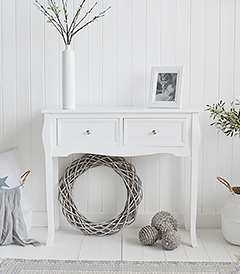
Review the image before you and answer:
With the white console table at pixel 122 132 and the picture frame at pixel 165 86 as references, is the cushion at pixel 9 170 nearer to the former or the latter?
the white console table at pixel 122 132

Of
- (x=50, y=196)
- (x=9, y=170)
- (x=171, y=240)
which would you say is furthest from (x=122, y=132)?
(x=9, y=170)

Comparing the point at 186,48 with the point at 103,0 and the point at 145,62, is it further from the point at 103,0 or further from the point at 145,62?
the point at 103,0

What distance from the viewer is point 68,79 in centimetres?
229

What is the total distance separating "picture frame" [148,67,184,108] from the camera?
236cm

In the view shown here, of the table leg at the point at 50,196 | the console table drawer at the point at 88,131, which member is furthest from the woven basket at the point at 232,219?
the table leg at the point at 50,196

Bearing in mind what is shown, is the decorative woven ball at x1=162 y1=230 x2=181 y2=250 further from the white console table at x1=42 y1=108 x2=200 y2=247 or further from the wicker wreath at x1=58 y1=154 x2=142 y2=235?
the white console table at x1=42 y1=108 x2=200 y2=247

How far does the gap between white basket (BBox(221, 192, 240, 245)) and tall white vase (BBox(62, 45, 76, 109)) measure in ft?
3.86

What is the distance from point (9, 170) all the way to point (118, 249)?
898 millimetres

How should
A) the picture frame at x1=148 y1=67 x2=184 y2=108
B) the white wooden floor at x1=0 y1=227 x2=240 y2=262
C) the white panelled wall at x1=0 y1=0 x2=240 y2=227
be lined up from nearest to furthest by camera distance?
the white wooden floor at x1=0 y1=227 x2=240 y2=262, the picture frame at x1=148 y1=67 x2=184 y2=108, the white panelled wall at x1=0 y1=0 x2=240 y2=227

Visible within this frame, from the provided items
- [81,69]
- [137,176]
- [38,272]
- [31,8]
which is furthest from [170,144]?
[31,8]

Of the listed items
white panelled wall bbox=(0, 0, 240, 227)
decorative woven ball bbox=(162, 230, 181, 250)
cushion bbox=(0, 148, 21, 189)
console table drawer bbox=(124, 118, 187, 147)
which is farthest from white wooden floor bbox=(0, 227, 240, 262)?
console table drawer bbox=(124, 118, 187, 147)

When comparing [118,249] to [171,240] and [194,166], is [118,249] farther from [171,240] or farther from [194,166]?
[194,166]

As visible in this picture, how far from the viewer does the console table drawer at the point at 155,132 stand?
2.18m

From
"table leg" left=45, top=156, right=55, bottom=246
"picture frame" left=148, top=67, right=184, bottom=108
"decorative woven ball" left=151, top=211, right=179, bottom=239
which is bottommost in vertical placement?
"decorative woven ball" left=151, top=211, right=179, bottom=239
